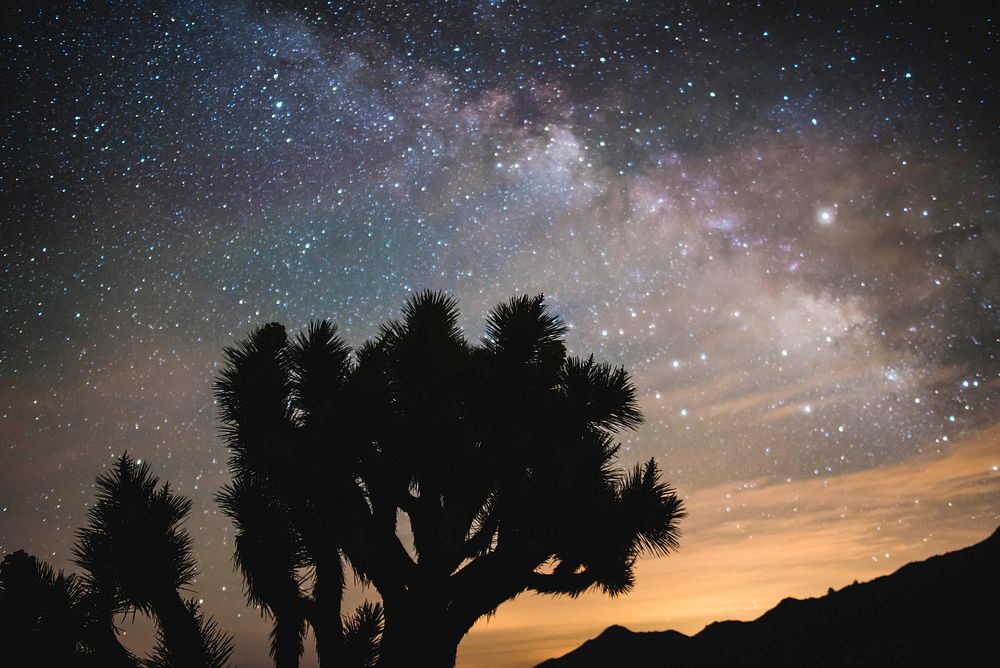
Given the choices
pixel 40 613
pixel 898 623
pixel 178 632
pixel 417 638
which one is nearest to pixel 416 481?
pixel 417 638

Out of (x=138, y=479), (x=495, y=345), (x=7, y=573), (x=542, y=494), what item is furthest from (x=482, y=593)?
(x=7, y=573)

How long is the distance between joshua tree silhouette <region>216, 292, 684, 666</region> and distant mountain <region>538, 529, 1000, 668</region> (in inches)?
253

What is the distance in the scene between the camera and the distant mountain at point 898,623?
836 cm

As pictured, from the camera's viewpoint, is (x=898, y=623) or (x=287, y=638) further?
(x=898, y=623)

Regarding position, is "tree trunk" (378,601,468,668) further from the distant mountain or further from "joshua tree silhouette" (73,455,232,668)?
the distant mountain

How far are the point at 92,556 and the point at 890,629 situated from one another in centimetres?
1222

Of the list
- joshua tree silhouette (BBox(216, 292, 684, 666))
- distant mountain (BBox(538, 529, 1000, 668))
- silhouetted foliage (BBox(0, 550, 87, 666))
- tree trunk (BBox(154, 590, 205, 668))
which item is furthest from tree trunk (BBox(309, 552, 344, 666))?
distant mountain (BBox(538, 529, 1000, 668))

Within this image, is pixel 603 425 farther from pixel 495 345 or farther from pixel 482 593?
pixel 482 593

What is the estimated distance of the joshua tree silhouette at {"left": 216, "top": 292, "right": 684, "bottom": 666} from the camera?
197 inches

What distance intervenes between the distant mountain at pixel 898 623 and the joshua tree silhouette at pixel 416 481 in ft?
21.1

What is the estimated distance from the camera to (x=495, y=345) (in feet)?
18.1

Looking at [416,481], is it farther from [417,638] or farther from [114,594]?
[114,594]

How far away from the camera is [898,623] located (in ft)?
33.1

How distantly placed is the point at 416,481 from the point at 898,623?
33.1 ft
